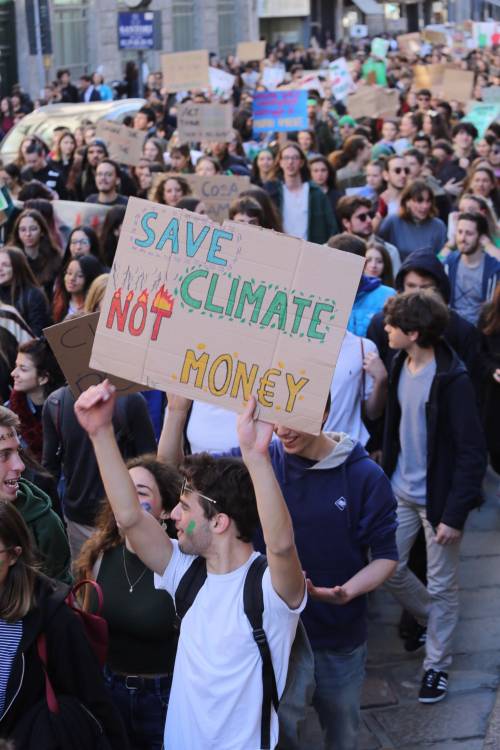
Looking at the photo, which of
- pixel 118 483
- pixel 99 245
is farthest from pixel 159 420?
pixel 118 483

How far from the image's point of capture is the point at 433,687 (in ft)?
16.6

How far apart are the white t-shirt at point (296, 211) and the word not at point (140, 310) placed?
663cm

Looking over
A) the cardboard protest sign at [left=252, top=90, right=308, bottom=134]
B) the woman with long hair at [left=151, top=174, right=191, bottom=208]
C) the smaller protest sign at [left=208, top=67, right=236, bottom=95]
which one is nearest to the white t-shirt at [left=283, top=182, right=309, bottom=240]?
the woman with long hair at [left=151, top=174, right=191, bottom=208]

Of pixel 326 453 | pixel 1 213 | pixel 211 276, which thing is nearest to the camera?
pixel 211 276

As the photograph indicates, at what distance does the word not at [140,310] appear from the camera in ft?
11.0

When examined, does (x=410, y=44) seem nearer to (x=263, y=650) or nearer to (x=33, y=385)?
(x=33, y=385)

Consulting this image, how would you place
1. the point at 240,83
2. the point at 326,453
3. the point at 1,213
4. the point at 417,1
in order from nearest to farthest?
the point at 326,453 → the point at 1,213 → the point at 240,83 → the point at 417,1

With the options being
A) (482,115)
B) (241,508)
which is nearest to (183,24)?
(482,115)

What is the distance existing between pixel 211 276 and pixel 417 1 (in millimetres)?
56508

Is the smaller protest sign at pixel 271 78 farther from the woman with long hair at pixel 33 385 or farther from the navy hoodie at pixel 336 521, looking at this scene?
the navy hoodie at pixel 336 521

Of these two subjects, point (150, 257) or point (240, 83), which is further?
point (240, 83)

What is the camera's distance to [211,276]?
3318 mm

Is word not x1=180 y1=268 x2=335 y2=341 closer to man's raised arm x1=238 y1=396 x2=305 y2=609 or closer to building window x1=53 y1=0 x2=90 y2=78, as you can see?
man's raised arm x1=238 y1=396 x2=305 y2=609

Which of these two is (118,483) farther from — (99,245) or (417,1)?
(417,1)
